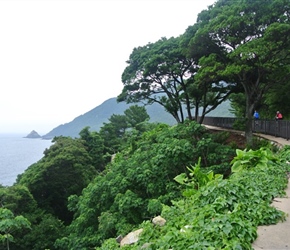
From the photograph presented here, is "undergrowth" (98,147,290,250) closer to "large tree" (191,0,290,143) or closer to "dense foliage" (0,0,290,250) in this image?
"dense foliage" (0,0,290,250)

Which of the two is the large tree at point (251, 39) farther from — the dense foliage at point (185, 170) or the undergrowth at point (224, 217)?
the undergrowth at point (224, 217)

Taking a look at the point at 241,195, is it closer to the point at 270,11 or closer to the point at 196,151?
→ the point at 196,151

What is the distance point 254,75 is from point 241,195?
1194 centimetres

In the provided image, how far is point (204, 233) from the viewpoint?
3.20 meters

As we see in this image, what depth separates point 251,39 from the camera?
13031mm

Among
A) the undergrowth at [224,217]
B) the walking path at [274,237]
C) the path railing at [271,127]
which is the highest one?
the path railing at [271,127]

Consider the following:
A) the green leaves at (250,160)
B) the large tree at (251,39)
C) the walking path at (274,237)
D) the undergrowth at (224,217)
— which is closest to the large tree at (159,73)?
the large tree at (251,39)

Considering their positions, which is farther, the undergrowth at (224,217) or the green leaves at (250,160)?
the green leaves at (250,160)

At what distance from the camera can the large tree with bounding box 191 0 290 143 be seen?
11.4m

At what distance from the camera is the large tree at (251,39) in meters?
11.4

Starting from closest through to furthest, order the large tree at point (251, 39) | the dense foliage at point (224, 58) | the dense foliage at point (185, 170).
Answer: the dense foliage at point (185, 170), the large tree at point (251, 39), the dense foliage at point (224, 58)

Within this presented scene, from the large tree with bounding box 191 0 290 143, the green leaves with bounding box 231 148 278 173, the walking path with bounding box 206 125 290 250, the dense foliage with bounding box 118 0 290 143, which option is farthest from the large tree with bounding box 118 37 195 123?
the walking path with bounding box 206 125 290 250

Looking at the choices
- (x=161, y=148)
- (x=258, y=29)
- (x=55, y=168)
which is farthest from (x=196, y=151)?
(x=55, y=168)

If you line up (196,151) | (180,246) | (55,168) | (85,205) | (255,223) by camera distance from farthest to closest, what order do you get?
(55,168)
(85,205)
(196,151)
(255,223)
(180,246)
